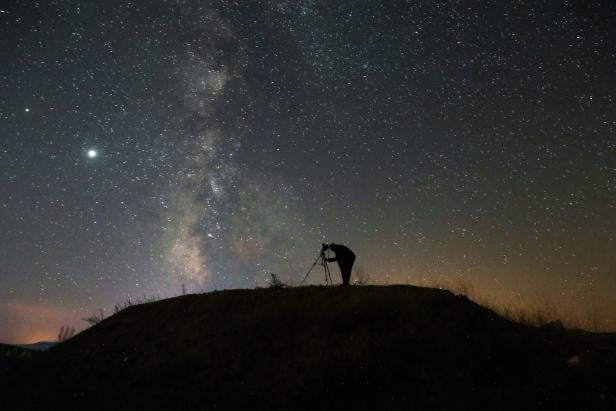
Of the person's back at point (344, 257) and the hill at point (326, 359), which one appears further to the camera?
the person's back at point (344, 257)

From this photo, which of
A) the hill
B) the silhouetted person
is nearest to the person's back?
the silhouetted person

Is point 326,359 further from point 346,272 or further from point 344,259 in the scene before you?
point 344,259

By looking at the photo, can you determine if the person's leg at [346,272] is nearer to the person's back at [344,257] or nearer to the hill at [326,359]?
the person's back at [344,257]

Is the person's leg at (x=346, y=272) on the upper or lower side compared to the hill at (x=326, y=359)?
upper

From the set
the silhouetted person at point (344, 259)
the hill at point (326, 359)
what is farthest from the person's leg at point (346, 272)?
the hill at point (326, 359)

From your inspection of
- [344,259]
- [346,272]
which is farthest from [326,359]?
[344,259]

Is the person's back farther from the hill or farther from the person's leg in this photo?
the hill

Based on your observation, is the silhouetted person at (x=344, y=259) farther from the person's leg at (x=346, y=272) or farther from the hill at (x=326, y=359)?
the hill at (x=326, y=359)

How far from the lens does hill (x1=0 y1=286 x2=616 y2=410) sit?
434 inches

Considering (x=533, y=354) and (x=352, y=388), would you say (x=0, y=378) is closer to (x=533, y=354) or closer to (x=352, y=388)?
(x=352, y=388)

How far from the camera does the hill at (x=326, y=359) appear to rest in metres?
11.0

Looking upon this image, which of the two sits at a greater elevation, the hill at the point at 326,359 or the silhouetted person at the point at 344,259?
the silhouetted person at the point at 344,259

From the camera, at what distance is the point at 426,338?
43.9ft

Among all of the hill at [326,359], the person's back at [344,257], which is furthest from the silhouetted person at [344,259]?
the hill at [326,359]
